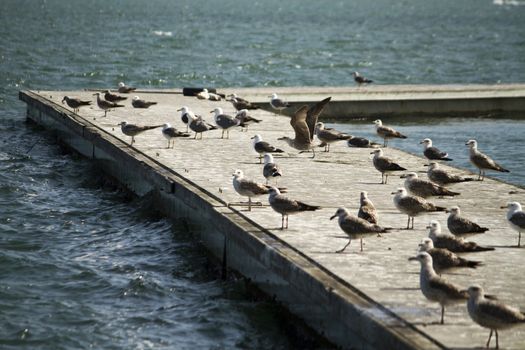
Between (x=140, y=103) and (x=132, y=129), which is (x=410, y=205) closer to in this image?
(x=132, y=129)

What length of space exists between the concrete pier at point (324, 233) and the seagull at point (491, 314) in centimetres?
19

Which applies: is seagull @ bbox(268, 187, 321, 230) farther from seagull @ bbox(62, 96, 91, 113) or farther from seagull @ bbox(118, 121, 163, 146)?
seagull @ bbox(62, 96, 91, 113)

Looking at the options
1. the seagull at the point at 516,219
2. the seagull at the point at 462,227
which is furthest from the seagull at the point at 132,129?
the seagull at the point at 516,219

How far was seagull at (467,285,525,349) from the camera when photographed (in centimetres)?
1247

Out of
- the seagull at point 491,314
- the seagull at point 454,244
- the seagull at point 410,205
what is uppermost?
the seagull at point 410,205

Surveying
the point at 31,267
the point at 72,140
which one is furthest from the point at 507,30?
the point at 31,267

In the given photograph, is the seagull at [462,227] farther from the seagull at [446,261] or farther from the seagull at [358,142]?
the seagull at [358,142]

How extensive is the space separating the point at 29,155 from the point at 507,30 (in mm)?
102666


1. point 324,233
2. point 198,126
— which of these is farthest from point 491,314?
point 198,126

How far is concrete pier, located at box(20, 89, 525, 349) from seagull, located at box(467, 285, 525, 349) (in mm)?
190

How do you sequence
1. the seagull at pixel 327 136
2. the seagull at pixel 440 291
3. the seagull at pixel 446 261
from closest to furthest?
the seagull at pixel 440 291 → the seagull at pixel 446 261 → the seagull at pixel 327 136

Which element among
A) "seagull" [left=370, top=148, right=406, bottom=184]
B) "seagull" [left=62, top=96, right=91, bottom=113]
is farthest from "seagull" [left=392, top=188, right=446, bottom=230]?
"seagull" [left=62, top=96, right=91, bottom=113]

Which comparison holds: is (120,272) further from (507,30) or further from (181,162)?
(507,30)

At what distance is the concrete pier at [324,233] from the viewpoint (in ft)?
44.0
